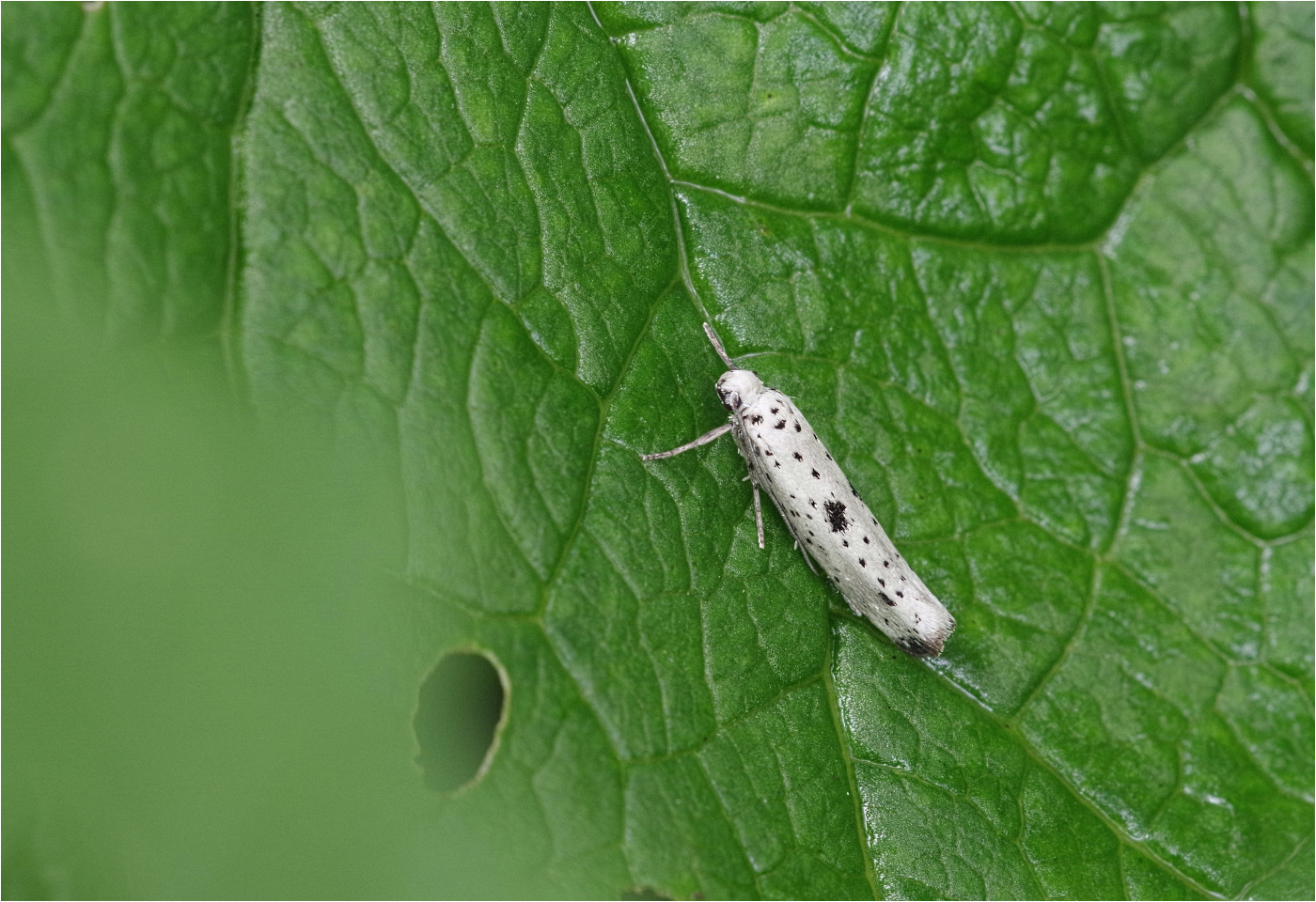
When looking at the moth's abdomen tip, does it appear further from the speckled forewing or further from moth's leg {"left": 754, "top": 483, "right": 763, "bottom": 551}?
moth's leg {"left": 754, "top": 483, "right": 763, "bottom": 551}

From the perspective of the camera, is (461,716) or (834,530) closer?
(461,716)

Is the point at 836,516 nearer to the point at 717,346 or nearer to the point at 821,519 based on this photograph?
the point at 821,519

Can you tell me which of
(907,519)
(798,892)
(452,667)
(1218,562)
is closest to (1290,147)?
(1218,562)

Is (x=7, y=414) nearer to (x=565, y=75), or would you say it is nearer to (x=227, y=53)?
(x=227, y=53)

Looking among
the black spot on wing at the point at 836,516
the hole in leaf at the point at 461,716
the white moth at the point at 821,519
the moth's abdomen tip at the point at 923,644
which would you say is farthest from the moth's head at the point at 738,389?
the hole in leaf at the point at 461,716

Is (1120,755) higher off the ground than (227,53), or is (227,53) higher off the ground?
(227,53)

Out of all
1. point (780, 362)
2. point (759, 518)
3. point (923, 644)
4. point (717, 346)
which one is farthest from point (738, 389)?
point (923, 644)

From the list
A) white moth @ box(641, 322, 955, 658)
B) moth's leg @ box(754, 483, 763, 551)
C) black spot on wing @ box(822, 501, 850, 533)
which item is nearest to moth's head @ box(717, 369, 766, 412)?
white moth @ box(641, 322, 955, 658)
